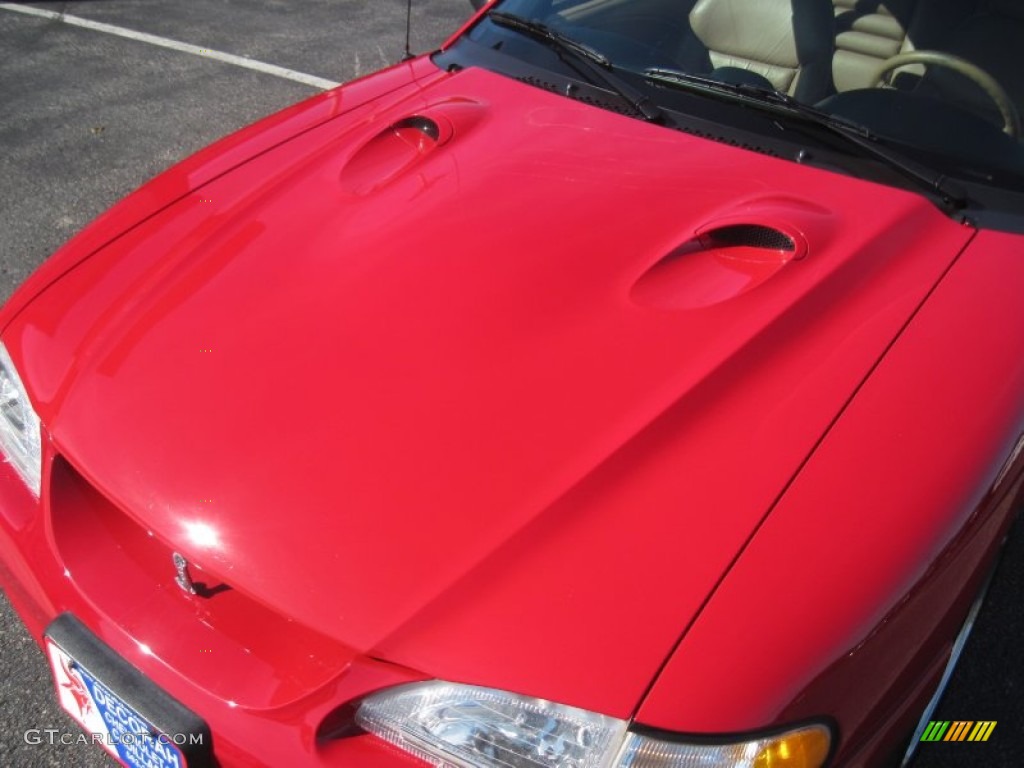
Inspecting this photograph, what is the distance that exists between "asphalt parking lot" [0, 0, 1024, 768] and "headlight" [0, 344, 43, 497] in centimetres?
66

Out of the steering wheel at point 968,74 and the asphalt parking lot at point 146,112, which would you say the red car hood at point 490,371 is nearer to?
the steering wheel at point 968,74

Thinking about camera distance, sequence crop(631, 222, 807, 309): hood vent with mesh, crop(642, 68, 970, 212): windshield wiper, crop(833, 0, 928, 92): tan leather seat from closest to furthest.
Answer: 1. crop(631, 222, 807, 309): hood vent with mesh
2. crop(642, 68, 970, 212): windshield wiper
3. crop(833, 0, 928, 92): tan leather seat

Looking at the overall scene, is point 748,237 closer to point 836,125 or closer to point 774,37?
point 836,125

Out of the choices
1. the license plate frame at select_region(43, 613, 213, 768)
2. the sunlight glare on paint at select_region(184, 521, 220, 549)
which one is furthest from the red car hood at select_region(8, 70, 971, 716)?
the license plate frame at select_region(43, 613, 213, 768)

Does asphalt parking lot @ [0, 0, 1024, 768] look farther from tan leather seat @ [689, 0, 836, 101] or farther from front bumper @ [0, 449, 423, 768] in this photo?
tan leather seat @ [689, 0, 836, 101]

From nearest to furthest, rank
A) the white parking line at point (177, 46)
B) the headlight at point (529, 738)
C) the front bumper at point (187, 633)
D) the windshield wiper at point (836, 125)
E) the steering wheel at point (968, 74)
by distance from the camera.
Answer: the headlight at point (529, 738), the front bumper at point (187, 633), the windshield wiper at point (836, 125), the steering wheel at point (968, 74), the white parking line at point (177, 46)

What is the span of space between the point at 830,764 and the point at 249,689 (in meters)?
0.79

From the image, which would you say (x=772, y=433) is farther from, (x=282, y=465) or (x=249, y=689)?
(x=249, y=689)

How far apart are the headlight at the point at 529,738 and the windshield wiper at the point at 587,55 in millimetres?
1336

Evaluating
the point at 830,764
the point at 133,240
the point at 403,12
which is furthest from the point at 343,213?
→ the point at 403,12

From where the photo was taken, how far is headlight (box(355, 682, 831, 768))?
1.21m

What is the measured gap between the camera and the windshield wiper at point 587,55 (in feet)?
6.98

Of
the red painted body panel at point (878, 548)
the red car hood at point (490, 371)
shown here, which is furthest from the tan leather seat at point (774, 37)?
the red painted body panel at point (878, 548)

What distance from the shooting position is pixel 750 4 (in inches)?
99.0
